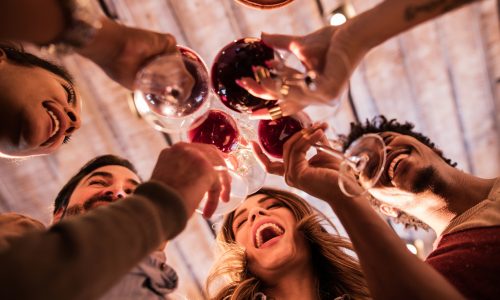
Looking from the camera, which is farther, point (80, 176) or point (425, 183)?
point (425, 183)

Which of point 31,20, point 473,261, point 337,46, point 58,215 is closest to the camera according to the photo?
point 31,20

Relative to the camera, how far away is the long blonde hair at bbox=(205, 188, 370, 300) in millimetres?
2051

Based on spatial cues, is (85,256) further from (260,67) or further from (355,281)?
(355,281)

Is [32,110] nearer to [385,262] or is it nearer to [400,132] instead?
[385,262]

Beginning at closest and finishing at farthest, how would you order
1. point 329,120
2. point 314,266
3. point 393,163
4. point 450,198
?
point 314,266 → point 450,198 → point 393,163 → point 329,120

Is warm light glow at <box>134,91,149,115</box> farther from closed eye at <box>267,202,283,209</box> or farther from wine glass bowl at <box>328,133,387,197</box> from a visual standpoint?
closed eye at <box>267,202,283,209</box>

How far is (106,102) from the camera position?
328 cm

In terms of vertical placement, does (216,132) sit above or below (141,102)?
below

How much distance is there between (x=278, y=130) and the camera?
151 centimetres

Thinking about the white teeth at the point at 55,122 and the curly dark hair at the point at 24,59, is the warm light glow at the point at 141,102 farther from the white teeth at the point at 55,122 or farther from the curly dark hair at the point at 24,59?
the curly dark hair at the point at 24,59


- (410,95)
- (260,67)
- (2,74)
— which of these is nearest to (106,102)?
(2,74)

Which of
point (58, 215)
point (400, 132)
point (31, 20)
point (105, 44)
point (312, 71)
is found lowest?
point (400, 132)

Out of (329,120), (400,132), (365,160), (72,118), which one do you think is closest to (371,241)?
(365,160)

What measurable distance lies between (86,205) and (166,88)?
846mm
